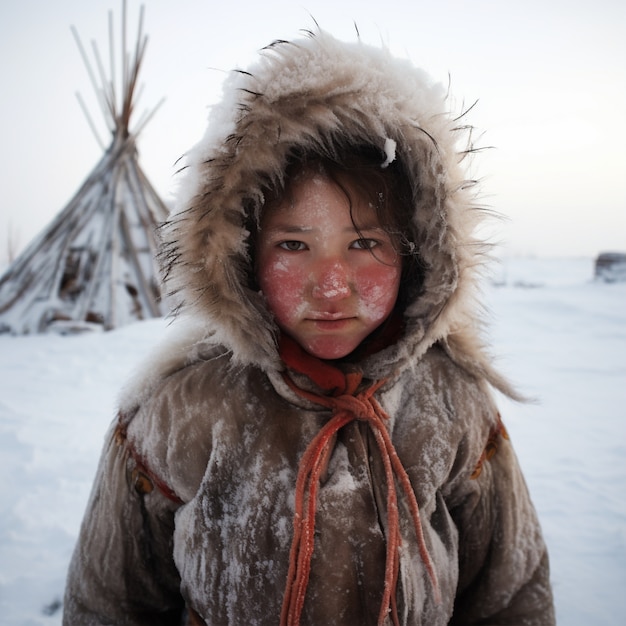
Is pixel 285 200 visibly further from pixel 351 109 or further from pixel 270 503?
pixel 270 503

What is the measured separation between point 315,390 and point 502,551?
1.70ft

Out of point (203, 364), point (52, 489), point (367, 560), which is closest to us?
point (367, 560)

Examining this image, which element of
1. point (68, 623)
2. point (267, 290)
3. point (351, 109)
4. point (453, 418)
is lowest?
point (68, 623)

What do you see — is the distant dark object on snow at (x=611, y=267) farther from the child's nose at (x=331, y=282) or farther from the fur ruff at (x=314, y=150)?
the child's nose at (x=331, y=282)

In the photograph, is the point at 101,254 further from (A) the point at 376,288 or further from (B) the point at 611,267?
(B) the point at 611,267

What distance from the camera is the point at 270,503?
859 millimetres

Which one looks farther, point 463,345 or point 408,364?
point 463,345

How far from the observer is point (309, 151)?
90 centimetres

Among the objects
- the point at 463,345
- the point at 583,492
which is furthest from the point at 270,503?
the point at 583,492

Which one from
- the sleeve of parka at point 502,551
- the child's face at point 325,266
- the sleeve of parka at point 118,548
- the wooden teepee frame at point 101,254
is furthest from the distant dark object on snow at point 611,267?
the sleeve of parka at point 118,548

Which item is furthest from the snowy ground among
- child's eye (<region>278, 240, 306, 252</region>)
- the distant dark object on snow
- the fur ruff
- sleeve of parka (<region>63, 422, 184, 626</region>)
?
the distant dark object on snow

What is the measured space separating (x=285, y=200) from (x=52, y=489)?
1763mm

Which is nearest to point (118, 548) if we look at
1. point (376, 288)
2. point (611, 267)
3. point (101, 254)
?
point (376, 288)

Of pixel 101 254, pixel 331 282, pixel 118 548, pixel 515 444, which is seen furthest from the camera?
pixel 101 254
